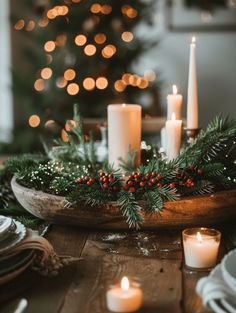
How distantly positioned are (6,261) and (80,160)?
→ 20.4 inches

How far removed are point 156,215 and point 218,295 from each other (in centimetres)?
36

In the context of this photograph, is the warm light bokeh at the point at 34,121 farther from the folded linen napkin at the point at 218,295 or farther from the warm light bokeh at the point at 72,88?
the folded linen napkin at the point at 218,295

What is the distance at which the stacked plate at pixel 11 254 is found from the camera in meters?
0.85

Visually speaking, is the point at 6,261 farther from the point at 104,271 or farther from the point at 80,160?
the point at 80,160

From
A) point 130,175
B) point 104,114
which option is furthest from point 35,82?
point 130,175

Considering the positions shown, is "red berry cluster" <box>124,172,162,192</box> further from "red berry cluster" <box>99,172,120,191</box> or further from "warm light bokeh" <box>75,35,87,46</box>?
"warm light bokeh" <box>75,35,87,46</box>

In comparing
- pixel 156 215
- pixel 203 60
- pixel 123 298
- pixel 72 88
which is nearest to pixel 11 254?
pixel 123 298

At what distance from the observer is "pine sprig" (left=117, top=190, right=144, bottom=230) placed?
3.43 ft

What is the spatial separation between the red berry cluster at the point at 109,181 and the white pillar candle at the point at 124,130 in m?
0.13

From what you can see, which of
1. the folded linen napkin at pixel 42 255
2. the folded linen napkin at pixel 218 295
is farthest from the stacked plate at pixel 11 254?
the folded linen napkin at pixel 218 295

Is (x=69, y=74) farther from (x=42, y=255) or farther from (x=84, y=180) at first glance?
(x=42, y=255)

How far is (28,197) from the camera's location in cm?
115

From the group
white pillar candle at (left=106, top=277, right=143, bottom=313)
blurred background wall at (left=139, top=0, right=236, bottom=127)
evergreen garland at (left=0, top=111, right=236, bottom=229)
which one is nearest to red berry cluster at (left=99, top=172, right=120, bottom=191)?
evergreen garland at (left=0, top=111, right=236, bottom=229)

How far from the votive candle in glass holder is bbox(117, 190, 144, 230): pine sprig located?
0.12 metres
